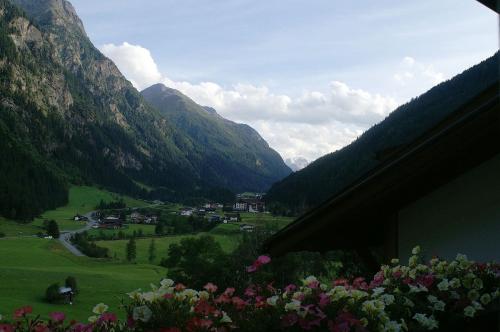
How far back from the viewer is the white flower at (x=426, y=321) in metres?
3.57

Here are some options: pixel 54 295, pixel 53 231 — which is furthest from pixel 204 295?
pixel 53 231

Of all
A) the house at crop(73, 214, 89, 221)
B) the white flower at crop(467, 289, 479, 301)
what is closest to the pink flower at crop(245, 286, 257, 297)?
→ the white flower at crop(467, 289, 479, 301)

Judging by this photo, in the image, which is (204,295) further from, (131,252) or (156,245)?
(156,245)

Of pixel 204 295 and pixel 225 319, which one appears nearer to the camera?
pixel 225 319

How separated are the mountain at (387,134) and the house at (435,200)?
120991mm

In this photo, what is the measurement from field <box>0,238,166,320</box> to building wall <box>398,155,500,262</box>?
5267cm

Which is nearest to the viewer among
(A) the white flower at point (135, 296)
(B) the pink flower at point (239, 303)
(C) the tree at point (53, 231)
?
(A) the white flower at point (135, 296)

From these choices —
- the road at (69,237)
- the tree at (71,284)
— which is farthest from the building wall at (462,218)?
the road at (69,237)

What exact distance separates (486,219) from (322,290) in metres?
2.21

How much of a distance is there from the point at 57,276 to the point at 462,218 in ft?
304

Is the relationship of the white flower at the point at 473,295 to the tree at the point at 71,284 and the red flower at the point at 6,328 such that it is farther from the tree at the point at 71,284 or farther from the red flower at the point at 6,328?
the tree at the point at 71,284

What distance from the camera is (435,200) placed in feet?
19.1

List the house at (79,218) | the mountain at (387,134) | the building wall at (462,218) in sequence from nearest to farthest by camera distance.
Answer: the building wall at (462,218) < the mountain at (387,134) < the house at (79,218)

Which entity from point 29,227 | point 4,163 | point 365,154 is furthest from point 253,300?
point 4,163
